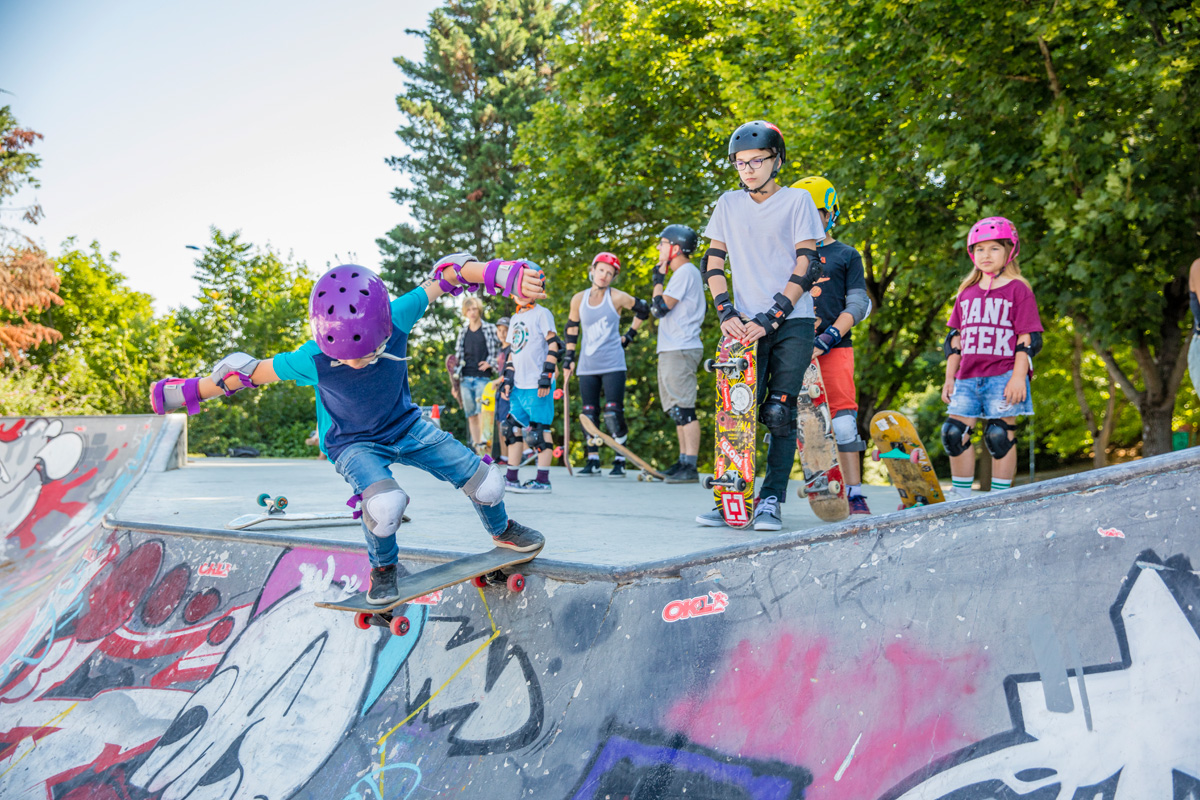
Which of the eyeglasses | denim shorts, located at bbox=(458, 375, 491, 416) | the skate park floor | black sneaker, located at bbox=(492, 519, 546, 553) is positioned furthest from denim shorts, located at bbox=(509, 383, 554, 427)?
black sneaker, located at bbox=(492, 519, 546, 553)

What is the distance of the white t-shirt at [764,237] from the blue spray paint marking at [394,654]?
7.16 ft

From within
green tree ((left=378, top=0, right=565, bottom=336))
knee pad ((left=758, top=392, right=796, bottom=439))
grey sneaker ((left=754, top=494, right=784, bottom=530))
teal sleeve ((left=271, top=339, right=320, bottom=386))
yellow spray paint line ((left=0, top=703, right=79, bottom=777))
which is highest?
green tree ((left=378, top=0, right=565, bottom=336))

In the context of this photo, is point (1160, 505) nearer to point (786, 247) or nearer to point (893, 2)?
point (786, 247)

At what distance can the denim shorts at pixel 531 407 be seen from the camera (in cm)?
636

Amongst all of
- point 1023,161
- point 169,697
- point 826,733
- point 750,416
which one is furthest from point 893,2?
point 169,697

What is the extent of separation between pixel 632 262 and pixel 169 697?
1402 centimetres

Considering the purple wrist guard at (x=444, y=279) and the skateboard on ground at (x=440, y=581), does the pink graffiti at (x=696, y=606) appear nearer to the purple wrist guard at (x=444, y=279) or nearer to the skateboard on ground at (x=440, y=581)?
the skateboard on ground at (x=440, y=581)

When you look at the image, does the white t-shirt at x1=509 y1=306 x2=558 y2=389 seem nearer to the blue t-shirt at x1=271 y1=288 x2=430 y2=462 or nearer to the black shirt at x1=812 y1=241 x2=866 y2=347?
the black shirt at x1=812 y1=241 x2=866 y2=347

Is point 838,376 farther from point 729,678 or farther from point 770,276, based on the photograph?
point 729,678

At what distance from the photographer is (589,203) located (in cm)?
1463

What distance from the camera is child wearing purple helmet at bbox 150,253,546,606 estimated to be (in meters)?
2.65

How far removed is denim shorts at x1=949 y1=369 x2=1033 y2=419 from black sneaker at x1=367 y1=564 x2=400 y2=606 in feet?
11.0

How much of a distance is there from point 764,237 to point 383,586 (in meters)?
2.49

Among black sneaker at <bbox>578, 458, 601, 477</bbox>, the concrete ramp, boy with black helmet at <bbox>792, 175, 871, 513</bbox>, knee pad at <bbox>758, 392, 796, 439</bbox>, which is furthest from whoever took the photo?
black sneaker at <bbox>578, 458, 601, 477</bbox>
